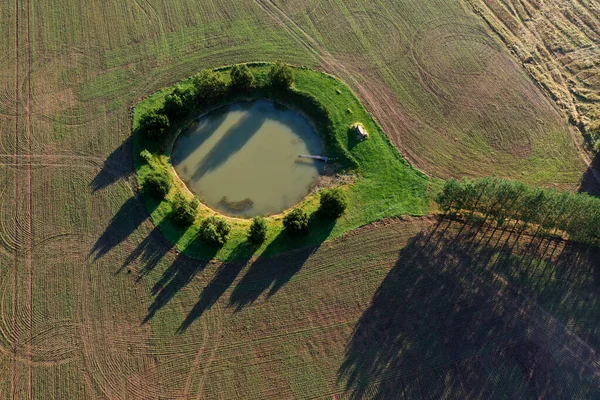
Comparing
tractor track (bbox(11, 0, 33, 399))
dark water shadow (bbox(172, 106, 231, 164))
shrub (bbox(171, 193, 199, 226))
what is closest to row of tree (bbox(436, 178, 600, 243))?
shrub (bbox(171, 193, 199, 226))

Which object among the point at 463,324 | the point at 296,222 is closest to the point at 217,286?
the point at 296,222

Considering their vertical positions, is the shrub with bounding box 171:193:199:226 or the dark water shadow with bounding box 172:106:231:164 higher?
the dark water shadow with bounding box 172:106:231:164

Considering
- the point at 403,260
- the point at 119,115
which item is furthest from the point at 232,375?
the point at 119,115

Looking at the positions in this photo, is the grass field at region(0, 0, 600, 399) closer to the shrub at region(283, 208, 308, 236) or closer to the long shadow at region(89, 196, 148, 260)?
the long shadow at region(89, 196, 148, 260)

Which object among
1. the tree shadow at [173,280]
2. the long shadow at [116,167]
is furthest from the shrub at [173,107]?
the tree shadow at [173,280]

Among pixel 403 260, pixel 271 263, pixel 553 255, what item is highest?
pixel 553 255

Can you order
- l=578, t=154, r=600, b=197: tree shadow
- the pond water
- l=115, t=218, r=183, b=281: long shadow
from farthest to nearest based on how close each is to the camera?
l=578, t=154, r=600, b=197: tree shadow < the pond water < l=115, t=218, r=183, b=281: long shadow

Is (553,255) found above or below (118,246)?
above

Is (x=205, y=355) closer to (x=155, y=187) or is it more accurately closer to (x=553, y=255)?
(x=155, y=187)
